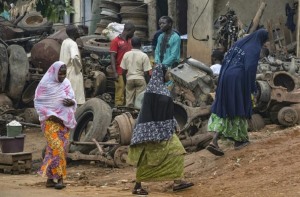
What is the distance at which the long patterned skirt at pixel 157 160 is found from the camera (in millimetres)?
9602

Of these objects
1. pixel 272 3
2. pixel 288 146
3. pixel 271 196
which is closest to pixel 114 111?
pixel 288 146

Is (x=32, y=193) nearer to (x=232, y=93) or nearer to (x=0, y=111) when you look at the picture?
(x=232, y=93)

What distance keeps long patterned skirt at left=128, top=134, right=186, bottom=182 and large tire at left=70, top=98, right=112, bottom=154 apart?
2.93 meters

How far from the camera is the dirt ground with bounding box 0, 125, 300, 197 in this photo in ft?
30.8

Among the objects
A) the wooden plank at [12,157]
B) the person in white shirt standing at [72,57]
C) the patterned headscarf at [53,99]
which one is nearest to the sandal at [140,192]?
the patterned headscarf at [53,99]

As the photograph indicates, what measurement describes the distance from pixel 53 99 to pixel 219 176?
2.35 metres

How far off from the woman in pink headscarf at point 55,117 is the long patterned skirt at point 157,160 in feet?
4.10

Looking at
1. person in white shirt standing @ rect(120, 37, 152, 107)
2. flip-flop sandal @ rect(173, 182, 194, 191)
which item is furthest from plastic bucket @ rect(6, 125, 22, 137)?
flip-flop sandal @ rect(173, 182, 194, 191)

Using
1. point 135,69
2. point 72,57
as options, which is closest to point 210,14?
point 135,69

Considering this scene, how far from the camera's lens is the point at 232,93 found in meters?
11.2

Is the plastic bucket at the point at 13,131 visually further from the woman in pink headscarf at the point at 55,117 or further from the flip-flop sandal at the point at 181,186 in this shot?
the flip-flop sandal at the point at 181,186

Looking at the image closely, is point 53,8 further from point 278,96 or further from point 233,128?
point 278,96

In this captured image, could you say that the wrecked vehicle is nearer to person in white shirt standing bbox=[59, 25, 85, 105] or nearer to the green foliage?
person in white shirt standing bbox=[59, 25, 85, 105]

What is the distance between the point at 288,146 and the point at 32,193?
136 inches
